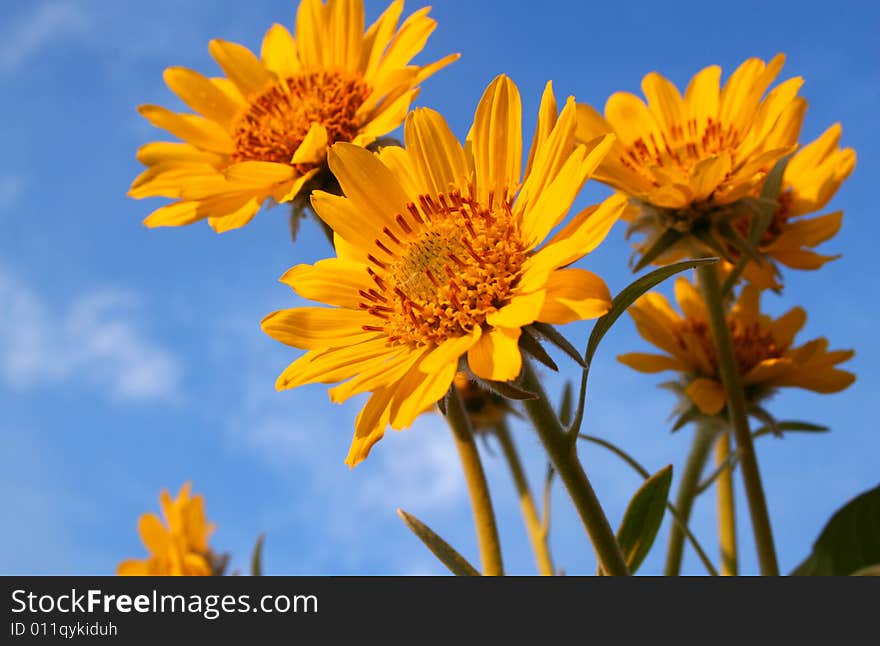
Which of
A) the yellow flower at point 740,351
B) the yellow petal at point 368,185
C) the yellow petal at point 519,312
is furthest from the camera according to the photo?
the yellow flower at point 740,351

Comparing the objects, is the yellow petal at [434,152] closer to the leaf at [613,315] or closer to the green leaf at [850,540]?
the leaf at [613,315]

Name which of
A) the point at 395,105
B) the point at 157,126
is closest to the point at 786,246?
the point at 395,105

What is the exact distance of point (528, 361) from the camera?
1.65m

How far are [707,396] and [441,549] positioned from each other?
1194mm

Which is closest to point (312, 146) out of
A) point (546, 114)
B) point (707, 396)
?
point (546, 114)

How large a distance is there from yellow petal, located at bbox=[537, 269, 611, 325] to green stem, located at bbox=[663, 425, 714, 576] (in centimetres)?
123

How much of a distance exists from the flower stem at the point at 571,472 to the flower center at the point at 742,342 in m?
1.35

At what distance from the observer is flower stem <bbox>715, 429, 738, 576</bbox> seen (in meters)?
2.93

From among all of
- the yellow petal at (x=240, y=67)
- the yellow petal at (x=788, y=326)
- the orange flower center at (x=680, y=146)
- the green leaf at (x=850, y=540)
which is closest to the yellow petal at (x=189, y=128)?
the yellow petal at (x=240, y=67)

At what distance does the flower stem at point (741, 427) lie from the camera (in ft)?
7.75

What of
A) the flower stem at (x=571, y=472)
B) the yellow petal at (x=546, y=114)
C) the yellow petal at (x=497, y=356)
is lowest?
the flower stem at (x=571, y=472)

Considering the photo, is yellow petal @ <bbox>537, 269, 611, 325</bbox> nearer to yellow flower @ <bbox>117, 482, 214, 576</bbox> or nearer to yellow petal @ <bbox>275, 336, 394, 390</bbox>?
yellow petal @ <bbox>275, 336, 394, 390</bbox>
